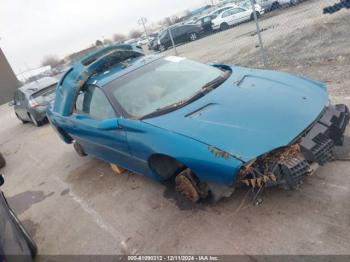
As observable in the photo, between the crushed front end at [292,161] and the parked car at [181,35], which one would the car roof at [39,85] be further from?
the parked car at [181,35]

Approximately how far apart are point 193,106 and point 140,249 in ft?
5.26

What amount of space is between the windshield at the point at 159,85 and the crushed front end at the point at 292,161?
120 cm

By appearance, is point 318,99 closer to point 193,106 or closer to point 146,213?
point 193,106

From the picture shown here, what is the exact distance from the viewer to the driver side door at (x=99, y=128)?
410cm

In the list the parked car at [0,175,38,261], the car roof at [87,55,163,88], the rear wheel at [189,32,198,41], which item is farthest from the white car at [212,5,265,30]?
the parked car at [0,175,38,261]

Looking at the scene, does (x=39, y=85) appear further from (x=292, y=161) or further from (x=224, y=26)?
(x=224, y=26)

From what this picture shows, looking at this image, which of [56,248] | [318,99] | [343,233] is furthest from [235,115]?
[56,248]

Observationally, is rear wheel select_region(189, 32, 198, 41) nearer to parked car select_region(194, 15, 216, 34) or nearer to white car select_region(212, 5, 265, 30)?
parked car select_region(194, 15, 216, 34)

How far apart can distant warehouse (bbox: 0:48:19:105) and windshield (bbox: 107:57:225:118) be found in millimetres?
35142

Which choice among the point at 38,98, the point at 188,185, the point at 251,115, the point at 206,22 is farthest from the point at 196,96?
the point at 206,22

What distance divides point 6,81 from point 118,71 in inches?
1431

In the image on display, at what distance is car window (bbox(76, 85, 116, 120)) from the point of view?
426cm

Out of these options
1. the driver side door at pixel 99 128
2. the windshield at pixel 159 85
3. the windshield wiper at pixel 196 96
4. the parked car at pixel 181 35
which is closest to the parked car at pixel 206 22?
the parked car at pixel 181 35

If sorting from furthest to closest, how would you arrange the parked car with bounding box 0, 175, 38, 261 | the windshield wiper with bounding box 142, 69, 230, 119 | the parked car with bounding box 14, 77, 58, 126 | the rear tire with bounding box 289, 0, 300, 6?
the rear tire with bounding box 289, 0, 300, 6, the parked car with bounding box 14, 77, 58, 126, the windshield wiper with bounding box 142, 69, 230, 119, the parked car with bounding box 0, 175, 38, 261
